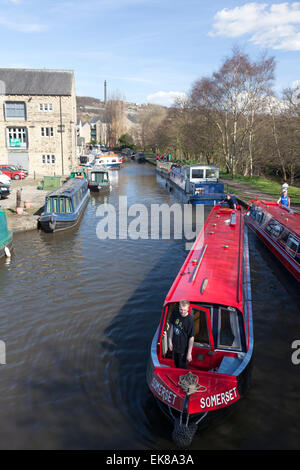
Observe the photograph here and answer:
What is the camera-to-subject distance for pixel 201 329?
24.0 ft

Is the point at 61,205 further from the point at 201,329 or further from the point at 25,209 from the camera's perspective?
the point at 201,329

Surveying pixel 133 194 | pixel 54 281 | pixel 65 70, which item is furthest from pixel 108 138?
pixel 54 281

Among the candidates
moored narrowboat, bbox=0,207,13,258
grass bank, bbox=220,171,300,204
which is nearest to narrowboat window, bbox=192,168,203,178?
grass bank, bbox=220,171,300,204

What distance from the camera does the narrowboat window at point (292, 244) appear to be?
541 inches

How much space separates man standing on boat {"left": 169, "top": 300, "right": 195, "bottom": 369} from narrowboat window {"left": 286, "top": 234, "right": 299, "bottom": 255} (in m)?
8.56

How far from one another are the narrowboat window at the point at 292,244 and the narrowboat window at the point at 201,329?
7.77 m

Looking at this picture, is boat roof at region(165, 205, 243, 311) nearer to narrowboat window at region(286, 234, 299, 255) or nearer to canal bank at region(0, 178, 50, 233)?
narrowboat window at region(286, 234, 299, 255)

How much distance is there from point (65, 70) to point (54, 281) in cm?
4054

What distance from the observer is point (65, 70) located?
152 ft

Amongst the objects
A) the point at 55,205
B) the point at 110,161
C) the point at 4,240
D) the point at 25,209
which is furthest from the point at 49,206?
the point at 110,161

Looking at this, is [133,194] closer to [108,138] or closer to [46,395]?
[46,395]

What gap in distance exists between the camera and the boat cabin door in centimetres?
709

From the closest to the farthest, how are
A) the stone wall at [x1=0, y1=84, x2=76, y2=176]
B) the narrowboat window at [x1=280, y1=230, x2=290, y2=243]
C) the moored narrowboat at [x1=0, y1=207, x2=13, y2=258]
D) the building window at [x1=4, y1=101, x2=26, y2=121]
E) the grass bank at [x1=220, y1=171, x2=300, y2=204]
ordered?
the narrowboat window at [x1=280, y1=230, x2=290, y2=243]
the moored narrowboat at [x1=0, y1=207, x2=13, y2=258]
the grass bank at [x1=220, y1=171, x2=300, y2=204]
the stone wall at [x1=0, y1=84, x2=76, y2=176]
the building window at [x1=4, y1=101, x2=26, y2=121]

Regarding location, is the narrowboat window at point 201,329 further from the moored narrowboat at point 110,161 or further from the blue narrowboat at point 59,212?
the moored narrowboat at point 110,161
